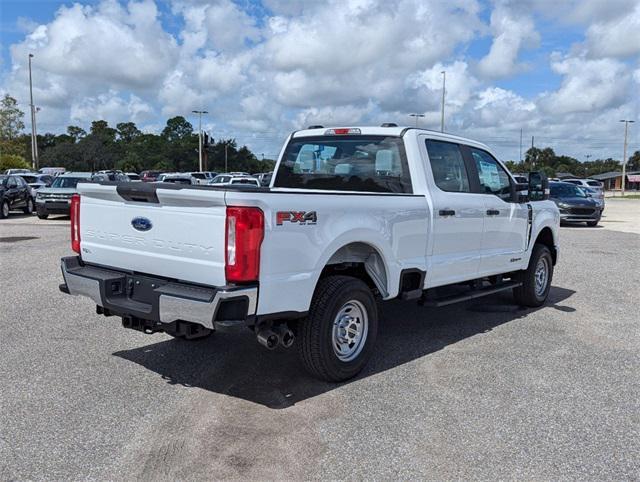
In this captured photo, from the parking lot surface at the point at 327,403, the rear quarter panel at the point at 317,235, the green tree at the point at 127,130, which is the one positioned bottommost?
the parking lot surface at the point at 327,403

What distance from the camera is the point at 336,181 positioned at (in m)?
6.18

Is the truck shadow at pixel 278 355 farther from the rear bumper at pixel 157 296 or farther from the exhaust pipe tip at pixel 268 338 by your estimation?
the rear bumper at pixel 157 296

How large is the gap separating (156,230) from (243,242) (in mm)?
854

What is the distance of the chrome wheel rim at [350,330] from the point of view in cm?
498

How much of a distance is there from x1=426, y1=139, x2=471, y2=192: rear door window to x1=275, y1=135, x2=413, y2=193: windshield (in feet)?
1.23

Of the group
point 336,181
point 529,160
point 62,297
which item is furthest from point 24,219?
point 529,160

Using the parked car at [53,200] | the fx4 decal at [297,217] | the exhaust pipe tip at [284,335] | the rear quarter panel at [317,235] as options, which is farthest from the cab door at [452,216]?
the parked car at [53,200]

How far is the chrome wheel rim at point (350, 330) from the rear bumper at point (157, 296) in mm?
1066

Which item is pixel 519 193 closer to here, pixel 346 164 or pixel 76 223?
pixel 346 164

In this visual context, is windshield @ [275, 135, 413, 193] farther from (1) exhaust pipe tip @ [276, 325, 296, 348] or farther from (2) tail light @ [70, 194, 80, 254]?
(2) tail light @ [70, 194, 80, 254]

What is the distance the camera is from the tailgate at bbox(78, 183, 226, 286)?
4.12 metres

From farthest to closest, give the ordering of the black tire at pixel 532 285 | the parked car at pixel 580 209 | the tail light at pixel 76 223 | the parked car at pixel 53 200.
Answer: the parked car at pixel 580 209, the parked car at pixel 53 200, the black tire at pixel 532 285, the tail light at pixel 76 223

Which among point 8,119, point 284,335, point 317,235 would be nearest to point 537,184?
point 317,235

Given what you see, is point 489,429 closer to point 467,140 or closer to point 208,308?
point 208,308
